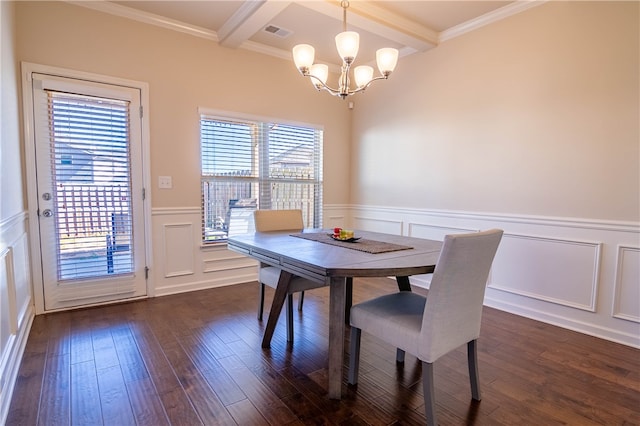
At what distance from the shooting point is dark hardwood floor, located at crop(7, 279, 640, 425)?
5.47 ft

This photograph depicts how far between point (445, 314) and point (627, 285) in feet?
6.20

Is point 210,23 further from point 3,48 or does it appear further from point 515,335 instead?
point 515,335

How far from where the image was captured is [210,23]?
3348 mm

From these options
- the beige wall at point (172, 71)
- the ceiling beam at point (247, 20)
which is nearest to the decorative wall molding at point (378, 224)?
the beige wall at point (172, 71)

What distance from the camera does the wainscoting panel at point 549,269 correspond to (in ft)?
8.68

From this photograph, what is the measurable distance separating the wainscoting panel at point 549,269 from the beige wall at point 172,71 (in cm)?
270

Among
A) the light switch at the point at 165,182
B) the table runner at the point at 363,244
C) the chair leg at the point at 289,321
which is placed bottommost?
the chair leg at the point at 289,321

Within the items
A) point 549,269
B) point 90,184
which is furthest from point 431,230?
point 90,184

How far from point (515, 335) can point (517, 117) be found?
71.5 inches

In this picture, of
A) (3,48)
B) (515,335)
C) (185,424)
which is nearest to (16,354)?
(185,424)

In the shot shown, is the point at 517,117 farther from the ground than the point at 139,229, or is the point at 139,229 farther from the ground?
the point at 517,117

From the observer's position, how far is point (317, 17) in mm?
3180

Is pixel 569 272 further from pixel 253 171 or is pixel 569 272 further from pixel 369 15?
pixel 253 171

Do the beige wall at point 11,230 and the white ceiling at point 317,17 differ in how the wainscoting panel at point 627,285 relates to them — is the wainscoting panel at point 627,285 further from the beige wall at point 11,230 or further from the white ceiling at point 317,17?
the beige wall at point 11,230
